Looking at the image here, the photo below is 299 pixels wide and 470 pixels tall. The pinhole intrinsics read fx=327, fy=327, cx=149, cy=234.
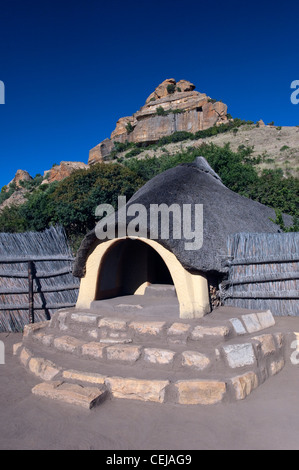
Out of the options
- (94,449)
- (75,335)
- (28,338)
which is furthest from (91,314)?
(94,449)

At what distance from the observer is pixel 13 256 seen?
6316 millimetres

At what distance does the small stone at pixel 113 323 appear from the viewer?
4.57m

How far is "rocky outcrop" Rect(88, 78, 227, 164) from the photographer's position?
4872cm

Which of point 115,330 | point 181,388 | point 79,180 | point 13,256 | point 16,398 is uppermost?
point 79,180

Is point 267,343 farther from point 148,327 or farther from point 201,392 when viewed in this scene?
point 148,327

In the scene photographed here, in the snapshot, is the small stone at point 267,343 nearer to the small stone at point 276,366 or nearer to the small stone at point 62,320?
the small stone at point 276,366

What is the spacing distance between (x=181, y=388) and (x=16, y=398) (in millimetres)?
1910

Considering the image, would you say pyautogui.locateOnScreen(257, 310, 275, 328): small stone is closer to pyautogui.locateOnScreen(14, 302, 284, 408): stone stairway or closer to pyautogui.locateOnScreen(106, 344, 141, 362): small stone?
pyautogui.locateOnScreen(14, 302, 284, 408): stone stairway

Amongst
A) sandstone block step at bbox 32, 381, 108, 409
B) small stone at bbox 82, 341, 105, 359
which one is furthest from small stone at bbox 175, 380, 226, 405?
small stone at bbox 82, 341, 105, 359

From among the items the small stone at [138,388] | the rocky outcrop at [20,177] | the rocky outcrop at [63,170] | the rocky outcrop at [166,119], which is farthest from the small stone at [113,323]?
the rocky outcrop at [166,119]

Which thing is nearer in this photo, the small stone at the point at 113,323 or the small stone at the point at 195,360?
the small stone at the point at 195,360

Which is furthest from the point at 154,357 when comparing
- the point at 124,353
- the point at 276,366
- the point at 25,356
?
the point at 25,356

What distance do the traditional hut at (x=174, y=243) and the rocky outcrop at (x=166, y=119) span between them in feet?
142
